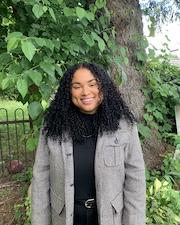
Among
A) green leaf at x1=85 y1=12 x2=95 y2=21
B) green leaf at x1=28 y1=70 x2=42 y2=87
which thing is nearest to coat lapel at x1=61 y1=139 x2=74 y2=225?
green leaf at x1=28 y1=70 x2=42 y2=87

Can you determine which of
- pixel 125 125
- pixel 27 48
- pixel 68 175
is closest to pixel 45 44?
pixel 27 48

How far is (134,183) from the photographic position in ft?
6.53

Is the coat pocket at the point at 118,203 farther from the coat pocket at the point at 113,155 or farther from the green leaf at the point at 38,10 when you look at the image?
the green leaf at the point at 38,10

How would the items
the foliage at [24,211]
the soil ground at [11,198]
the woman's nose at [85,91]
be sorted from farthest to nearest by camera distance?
1. the soil ground at [11,198]
2. the foliage at [24,211]
3. the woman's nose at [85,91]

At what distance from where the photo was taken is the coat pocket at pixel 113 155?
191 centimetres

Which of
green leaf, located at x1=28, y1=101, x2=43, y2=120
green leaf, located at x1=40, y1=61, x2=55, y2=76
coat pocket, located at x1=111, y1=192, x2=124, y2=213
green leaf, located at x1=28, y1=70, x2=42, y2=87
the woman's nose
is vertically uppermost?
green leaf, located at x1=40, y1=61, x2=55, y2=76

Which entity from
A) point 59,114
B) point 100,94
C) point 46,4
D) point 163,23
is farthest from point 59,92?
point 163,23

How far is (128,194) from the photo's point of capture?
79.4 inches

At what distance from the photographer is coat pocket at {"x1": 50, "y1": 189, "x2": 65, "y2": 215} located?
2010 millimetres

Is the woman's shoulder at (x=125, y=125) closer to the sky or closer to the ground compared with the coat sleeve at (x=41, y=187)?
closer to the sky

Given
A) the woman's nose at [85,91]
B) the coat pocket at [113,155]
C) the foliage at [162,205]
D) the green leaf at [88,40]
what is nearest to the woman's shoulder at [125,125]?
the coat pocket at [113,155]

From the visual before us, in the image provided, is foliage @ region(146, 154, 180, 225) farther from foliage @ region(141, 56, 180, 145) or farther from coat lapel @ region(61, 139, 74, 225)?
coat lapel @ region(61, 139, 74, 225)

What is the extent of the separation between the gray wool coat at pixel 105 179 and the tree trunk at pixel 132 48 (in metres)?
1.93

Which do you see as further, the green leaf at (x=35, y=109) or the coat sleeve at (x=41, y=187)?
the green leaf at (x=35, y=109)
